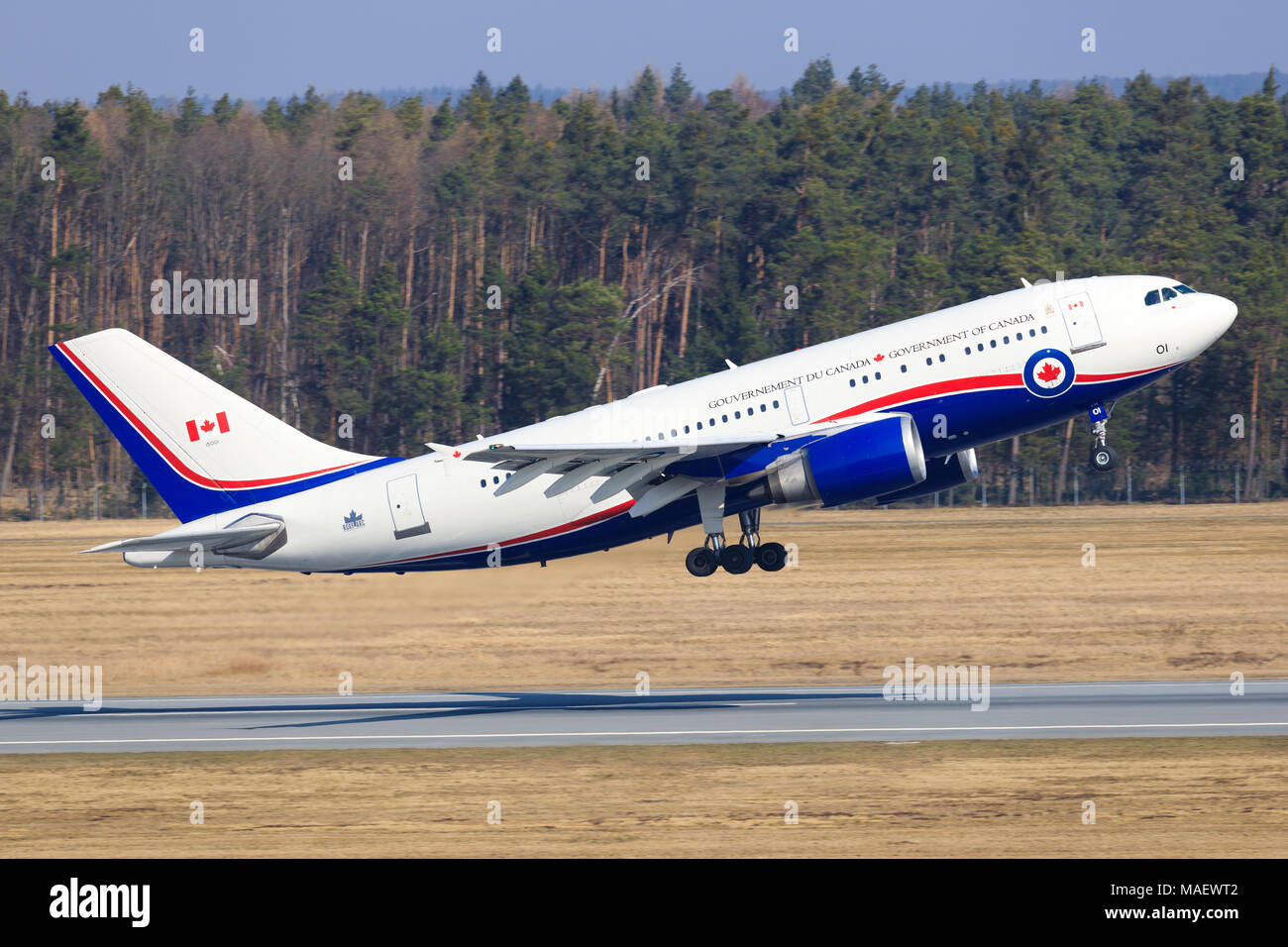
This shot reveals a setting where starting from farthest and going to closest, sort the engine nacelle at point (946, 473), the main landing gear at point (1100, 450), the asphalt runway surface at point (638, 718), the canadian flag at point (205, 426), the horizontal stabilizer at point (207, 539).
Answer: the engine nacelle at point (946, 473)
the canadian flag at point (205, 426)
the main landing gear at point (1100, 450)
the horizontal stabilizer at point (207, 539)
the asphalt runway surface at point (638, 718)

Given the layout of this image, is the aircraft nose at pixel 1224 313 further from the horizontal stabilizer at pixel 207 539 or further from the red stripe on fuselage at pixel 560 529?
the horizontal stabilizer at pixel 207 539

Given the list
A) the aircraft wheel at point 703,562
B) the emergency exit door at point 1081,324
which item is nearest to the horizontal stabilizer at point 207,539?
the aircraft wheel at point 703,562

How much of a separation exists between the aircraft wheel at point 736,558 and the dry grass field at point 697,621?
2.39m

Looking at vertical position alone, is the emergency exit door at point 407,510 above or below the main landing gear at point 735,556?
above

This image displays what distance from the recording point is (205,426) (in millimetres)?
39156

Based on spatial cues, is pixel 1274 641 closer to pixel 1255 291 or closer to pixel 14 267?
pixel 1255 291

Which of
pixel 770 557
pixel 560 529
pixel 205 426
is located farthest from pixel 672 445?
pixel 205 426

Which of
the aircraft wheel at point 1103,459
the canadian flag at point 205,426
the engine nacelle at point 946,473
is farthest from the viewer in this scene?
the engine nacelle at point 946,473

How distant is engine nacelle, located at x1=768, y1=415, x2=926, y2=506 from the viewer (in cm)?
3462

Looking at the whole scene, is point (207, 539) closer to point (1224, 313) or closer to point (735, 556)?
point (735, 556)

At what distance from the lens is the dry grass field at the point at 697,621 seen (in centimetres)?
4544

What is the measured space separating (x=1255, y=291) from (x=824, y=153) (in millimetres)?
38742

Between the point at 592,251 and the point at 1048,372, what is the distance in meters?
92.8

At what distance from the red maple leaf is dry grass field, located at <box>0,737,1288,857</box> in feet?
26.8
